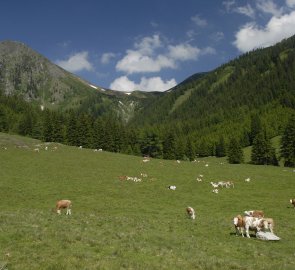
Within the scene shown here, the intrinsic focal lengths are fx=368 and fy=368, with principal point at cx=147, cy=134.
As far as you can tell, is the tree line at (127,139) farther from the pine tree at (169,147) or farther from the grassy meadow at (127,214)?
the grassy meadow at (127,214)

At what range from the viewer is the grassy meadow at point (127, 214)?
17.0m

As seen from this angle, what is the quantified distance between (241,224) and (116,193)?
24.2 m

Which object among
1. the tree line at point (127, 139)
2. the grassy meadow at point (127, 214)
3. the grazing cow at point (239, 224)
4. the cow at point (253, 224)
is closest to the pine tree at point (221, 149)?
the tree line at point (127, 139)

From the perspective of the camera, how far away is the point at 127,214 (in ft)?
117

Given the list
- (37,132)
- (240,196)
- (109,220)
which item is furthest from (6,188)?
(37,132)

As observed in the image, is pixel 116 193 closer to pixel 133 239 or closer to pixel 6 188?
pixel 6 188

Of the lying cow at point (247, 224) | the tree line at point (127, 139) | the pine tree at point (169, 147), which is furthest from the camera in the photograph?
the pine tree at point (169, 147)

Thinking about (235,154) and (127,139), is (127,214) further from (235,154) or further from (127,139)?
(127,139)

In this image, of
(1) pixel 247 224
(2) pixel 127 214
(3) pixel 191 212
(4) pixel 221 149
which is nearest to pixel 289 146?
(4) pixel 221 149

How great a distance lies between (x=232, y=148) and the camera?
11306 centimetres

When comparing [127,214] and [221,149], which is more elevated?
[221,149]

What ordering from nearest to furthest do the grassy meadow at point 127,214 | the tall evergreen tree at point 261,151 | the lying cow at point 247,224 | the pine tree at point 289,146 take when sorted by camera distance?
the grassy meadow at point 127,214
the lying cow at point 247,224
the pine tree at point 289,146
the tall evergreen tree at point 261,151

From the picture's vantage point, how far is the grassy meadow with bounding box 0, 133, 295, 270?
17016mm

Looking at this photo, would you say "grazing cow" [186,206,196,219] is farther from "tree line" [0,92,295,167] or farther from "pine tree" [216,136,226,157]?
"pine tree" [216,136,226,157]
